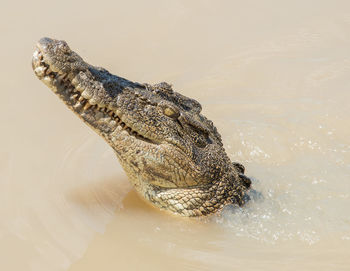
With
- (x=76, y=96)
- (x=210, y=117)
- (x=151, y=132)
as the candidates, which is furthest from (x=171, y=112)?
(x=210, y=117)

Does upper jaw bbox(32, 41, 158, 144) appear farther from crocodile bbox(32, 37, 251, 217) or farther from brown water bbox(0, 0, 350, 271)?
brown water bbox(0, 0, 350, 271)

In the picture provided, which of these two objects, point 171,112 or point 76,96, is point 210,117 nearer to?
point 171,112

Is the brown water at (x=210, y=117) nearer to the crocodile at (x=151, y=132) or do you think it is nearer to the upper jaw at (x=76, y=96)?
the crocodile at (x=151, y=132)

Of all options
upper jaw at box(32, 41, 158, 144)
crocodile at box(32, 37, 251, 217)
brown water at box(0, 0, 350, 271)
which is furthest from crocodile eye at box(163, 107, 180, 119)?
brown water at box(0, 0, 350, 271)

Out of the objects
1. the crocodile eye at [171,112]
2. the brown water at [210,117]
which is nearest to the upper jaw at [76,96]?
the crocodile eye at [171,112]

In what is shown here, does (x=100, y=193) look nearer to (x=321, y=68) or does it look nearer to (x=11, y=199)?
(x=11, y=199)

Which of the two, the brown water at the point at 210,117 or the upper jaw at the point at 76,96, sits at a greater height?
the upper jaw at the point at 76,96
